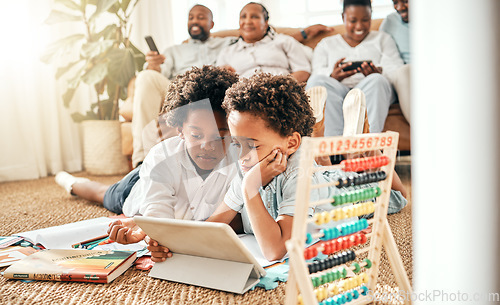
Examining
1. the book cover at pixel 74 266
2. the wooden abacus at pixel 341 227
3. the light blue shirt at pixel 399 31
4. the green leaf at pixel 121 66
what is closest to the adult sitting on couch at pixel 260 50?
the light blue shirt at pixel 399 31

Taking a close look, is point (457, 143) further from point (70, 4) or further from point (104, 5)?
point (70, 4)

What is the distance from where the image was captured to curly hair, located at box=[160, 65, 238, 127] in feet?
3.84

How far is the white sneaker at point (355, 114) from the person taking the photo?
1.34m

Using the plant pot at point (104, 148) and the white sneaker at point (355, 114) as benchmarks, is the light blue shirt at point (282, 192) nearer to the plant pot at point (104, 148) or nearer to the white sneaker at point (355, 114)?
the white sneaker at point (355, 114)

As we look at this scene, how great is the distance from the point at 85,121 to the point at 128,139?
47cm

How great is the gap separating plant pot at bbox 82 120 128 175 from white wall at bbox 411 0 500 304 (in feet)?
8.32

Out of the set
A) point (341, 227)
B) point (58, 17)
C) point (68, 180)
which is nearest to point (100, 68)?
point (58, 17)

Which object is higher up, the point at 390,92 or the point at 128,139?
the point at 390,92

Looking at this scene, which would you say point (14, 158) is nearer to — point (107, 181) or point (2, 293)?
point (107, 181)

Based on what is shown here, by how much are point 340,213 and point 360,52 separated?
1762 mm

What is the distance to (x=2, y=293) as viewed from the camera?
35.4 inches

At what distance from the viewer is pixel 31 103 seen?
2840mm

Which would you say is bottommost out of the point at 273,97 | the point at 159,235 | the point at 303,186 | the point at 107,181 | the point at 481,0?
the point at 107,181

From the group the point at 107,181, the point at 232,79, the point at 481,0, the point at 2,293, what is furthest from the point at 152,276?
the point at 107,181
